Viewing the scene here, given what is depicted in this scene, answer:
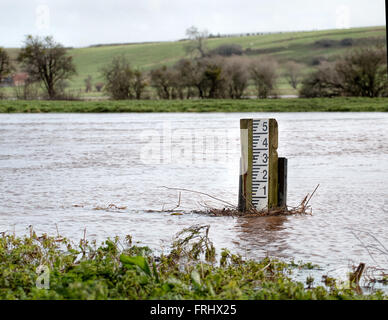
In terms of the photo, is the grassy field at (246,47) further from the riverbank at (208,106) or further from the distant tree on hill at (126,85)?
the riverbank at (208,106)

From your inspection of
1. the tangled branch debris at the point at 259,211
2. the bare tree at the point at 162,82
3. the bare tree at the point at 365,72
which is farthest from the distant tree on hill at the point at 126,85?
the tangled branch debris at the point at 259,211

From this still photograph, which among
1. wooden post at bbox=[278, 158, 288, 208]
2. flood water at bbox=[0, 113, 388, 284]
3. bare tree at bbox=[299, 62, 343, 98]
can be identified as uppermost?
bare tree at bbox=[299, 62, 343, 98]

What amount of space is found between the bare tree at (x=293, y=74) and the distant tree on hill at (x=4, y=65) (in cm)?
3950

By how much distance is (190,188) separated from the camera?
11.9 m

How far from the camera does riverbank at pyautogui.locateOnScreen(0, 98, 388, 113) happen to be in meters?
42.0

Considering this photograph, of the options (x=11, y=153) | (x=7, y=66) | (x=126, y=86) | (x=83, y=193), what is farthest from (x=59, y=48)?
(x=83, y=193)

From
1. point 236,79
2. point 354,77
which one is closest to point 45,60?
point 236,79

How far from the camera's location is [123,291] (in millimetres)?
5180

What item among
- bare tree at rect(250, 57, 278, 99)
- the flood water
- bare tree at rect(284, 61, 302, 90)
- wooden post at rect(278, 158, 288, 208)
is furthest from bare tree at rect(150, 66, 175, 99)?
wooden post at rect(278, 158, 288, 208)

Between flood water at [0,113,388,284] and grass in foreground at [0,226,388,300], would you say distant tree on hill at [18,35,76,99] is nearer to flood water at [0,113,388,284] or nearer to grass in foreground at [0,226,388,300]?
flood water at [0,113,388,284]

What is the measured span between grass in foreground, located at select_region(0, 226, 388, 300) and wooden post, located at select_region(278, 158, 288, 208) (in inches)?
89.6

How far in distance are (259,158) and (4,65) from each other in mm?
56600

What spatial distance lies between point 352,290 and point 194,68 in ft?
169
